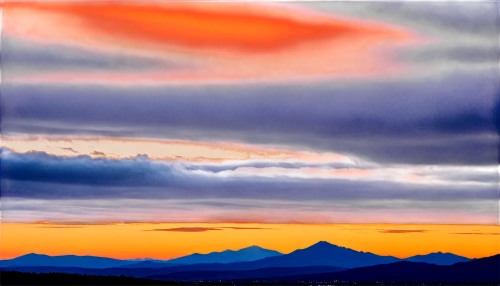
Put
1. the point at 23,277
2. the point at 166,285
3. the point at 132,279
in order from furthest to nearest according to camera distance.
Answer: the point at 132,279, the point at 166,285, the point at 23,277

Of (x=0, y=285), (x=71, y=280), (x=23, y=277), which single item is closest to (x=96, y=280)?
(x=71, y=280)

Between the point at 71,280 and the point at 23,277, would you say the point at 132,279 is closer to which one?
the point at 71,280

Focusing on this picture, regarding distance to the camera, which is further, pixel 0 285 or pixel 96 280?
pixel 96 280

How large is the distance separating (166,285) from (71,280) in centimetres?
1317

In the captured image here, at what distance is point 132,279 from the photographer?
A: 10888 cm

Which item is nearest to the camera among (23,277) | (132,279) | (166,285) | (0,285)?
(0,285)

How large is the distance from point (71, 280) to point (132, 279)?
17.9m

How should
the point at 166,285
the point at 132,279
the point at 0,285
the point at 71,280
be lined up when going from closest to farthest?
1. the point at 0,285
2. the point at 71,280
3. the point at 166,285
4. the point at 132,279

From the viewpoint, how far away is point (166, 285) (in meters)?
101

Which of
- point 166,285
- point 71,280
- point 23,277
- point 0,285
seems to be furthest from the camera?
point 166,285

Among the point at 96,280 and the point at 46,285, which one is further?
the point at 96,280

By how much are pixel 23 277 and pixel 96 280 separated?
471 inches

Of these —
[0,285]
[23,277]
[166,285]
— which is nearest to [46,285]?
[23,277]

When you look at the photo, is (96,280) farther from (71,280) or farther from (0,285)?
(0,285)
